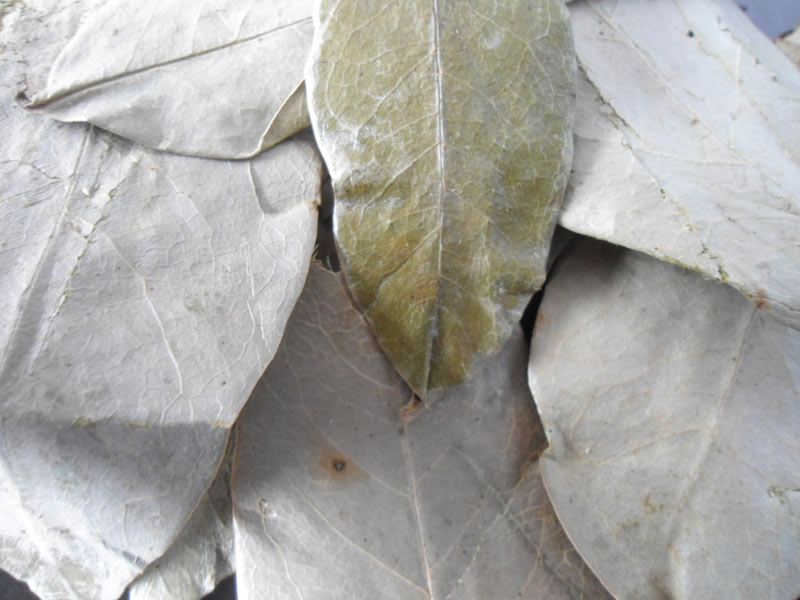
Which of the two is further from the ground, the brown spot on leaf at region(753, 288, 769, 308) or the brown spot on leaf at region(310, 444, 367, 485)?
the brown spot on leaf at region(753, 288, 769, 308)

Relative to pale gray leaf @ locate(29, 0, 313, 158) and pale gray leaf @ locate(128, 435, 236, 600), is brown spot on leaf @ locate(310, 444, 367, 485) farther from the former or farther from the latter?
pale gray leaf @ locate(29, 0, 313, 158)

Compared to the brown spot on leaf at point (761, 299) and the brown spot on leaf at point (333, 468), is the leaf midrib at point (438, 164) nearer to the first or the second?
the brown spot on leaf at point (333, 468)

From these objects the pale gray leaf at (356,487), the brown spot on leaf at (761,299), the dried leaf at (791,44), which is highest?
the brown spot on leaf at (761,299)

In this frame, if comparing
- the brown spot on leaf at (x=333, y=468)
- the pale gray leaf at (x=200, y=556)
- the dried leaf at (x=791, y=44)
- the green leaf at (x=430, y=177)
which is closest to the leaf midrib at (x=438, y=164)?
the green leaf at (x=430, y=177)

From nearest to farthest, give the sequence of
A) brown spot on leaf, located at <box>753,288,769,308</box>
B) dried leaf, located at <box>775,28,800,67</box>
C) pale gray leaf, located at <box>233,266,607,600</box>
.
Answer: brown spot on leaf, located at <box>753,288,769,308</box> < pale gray leaf, located at <box>233,266,607,600</box> < dried leaf, located at <box>775,28,800,67</box>

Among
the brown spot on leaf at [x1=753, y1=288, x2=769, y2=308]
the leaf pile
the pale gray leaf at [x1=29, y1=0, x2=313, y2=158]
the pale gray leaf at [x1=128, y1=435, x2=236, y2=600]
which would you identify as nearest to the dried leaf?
the leaf pile

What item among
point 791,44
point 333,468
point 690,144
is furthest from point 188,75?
point 791,44

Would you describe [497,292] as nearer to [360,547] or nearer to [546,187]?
[546,187]
